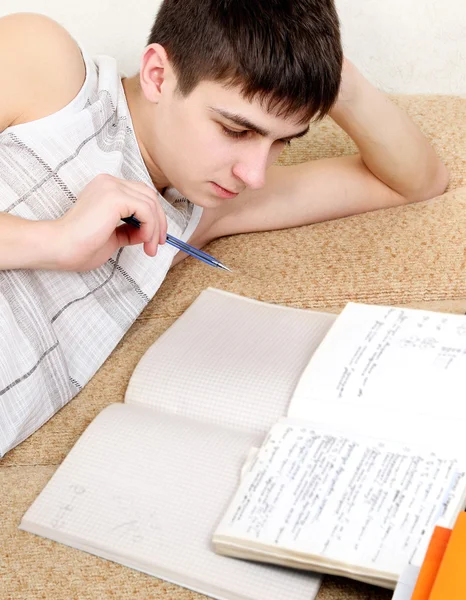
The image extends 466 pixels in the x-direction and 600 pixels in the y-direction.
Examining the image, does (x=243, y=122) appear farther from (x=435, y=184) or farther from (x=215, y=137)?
(x=435, y=184)

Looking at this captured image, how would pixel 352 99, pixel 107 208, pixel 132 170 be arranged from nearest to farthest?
pixel 107 208 < pixel 132 170 < pixel 352 99

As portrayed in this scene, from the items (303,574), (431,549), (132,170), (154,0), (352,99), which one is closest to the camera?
(431,549)

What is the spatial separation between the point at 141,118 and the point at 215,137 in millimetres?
220

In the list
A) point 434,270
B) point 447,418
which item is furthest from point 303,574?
point 434,270

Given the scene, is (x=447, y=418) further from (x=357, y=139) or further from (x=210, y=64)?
(x=357, y=139)

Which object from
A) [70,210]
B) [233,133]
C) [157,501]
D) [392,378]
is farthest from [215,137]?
[157,501]

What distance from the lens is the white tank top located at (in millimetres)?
1133

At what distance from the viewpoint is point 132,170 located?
4.46 ft

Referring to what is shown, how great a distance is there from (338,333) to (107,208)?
0.34 meters

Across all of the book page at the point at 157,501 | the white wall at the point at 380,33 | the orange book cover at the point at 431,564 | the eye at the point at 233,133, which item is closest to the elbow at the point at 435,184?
the white wall at the point at 380,33

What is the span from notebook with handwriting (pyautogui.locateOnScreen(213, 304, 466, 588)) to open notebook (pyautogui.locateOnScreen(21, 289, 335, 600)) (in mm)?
31

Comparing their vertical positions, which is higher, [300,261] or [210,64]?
[210,64]

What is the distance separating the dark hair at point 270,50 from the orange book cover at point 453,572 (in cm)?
67

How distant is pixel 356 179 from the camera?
5.32 feet
